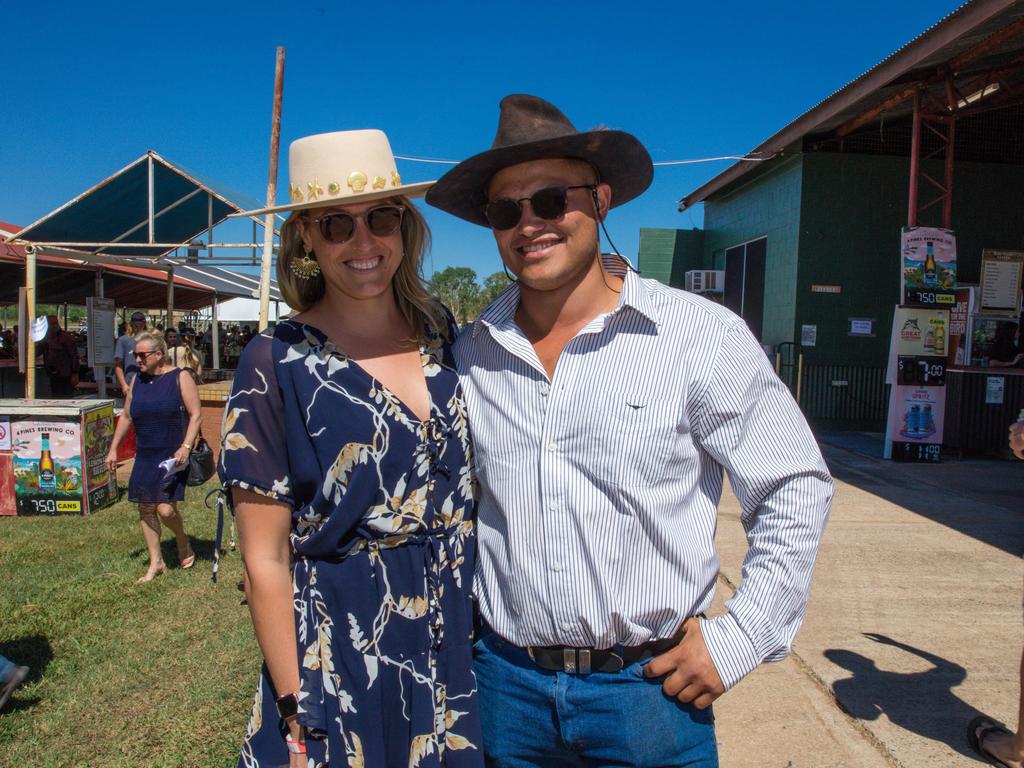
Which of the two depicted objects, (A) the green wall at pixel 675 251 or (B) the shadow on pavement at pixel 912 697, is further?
(A) the green wall at pixel 675 251

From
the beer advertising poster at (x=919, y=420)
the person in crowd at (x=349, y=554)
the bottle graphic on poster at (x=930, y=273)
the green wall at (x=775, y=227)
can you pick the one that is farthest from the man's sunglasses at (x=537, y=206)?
the green wall at (x=775, y=227)

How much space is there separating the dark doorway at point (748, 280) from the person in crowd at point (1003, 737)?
1188cm

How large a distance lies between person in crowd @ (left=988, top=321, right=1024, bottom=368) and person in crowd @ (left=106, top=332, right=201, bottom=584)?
1076 centimetres

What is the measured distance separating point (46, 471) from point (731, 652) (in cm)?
806

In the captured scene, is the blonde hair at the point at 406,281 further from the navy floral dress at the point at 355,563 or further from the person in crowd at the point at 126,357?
the person in crowd at the point at 126,357

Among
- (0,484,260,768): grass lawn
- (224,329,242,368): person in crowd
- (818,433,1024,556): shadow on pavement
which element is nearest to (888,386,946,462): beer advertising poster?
(818,433,1024,556): shadow on pavement

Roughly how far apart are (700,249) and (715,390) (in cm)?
1687

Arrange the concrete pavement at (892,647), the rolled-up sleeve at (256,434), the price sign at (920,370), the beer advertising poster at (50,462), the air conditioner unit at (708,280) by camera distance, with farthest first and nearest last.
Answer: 1. the air conditioner unit at (708,280)
2. the price sign at (920,370)
3. the beer advertising poster at (50,462)
4. the concrete pavement at (892,647)
5. the rolled-up sleeve at (256,434)

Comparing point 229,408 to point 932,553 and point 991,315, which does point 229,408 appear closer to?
point 932,553

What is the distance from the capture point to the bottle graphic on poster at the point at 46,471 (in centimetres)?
767

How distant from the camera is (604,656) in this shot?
1.61 m

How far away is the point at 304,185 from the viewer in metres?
1.94

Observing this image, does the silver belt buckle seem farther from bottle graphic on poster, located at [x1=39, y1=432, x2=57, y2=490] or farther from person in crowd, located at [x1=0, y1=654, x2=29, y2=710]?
bottle graphic on poster, located at [x1=39, y1=432, x2=57, y2=490]

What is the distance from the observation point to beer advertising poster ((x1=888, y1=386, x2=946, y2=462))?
9562mm
